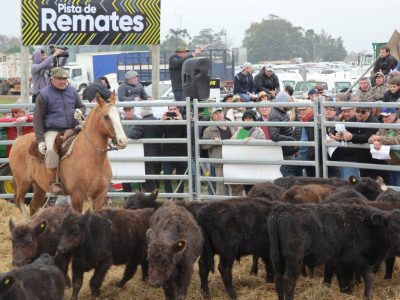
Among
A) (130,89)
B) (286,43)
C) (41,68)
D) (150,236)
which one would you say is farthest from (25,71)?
(286,43)

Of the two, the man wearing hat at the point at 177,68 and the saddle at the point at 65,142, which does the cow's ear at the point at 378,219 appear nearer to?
the saddle at the point at 65,142

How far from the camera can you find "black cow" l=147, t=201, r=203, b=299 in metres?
7.92

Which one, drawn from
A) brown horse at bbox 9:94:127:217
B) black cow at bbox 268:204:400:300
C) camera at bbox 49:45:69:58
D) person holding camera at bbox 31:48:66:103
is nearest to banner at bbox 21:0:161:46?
camera at bbox 49:45:69:58

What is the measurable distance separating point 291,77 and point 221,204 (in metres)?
31.7

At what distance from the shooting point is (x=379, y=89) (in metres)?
14.7

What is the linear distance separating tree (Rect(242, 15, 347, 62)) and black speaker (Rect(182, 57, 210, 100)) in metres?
112

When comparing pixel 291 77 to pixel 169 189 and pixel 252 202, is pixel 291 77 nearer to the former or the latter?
pixel 169 189

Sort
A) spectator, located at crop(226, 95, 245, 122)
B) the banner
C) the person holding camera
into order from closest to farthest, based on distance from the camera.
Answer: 1. spectator, located at crop(226, 95, 245, 122)
2. the person holding camera
3. the banner

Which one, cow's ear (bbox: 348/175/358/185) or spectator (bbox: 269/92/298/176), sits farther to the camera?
spectator (bbox: 269/92/298/176)

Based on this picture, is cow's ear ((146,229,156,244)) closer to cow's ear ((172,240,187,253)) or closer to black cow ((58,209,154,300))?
cow's ear ((172,240,187,253))

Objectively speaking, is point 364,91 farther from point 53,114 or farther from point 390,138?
point 53,114

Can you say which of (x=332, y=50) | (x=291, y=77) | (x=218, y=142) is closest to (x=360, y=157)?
(x=218, y=142)

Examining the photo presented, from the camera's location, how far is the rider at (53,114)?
11.8m

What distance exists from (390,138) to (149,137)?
4205 mm
